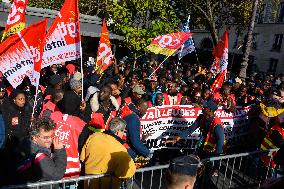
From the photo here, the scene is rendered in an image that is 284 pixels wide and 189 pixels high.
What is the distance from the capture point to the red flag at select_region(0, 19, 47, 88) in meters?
5.48

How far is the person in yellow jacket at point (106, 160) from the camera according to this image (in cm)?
435

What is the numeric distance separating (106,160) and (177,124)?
3786 mm

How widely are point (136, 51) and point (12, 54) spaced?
12.2 metres

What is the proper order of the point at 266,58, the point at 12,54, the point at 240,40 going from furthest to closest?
the point at 240,40 < the point at 266,58 < the point at 12,54

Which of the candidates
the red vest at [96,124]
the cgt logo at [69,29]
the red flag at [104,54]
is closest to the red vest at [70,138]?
the red vest at [96,124]

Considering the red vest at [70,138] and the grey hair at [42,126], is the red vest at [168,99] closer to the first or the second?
the red vest at [70,138]

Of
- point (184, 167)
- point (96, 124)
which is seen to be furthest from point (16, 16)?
point (184, 167)

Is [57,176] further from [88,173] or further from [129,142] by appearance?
[129,142]

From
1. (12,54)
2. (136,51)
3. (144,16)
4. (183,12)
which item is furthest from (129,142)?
(183,12)

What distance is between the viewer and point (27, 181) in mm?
3979

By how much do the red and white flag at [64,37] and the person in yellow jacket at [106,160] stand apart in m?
2.06

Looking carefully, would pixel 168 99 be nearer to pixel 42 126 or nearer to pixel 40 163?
pixel 42 126

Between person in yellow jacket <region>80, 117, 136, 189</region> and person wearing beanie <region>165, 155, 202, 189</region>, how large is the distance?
1700 mm

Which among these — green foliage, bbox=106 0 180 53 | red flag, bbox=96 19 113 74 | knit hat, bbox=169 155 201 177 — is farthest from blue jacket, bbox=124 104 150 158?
green foliage, bbox=106 0 180 53
